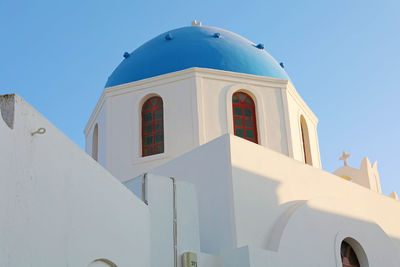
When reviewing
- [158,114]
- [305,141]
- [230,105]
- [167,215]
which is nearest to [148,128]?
[158,114]

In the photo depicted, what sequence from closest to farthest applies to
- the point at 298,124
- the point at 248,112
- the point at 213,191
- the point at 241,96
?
the point at 213,191 < the point at 248,112 < the point at 241,96 < the point at 298,124

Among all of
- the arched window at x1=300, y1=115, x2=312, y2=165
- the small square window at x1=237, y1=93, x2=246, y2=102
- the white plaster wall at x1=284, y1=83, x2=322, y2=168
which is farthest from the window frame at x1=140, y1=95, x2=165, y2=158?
the arched window at x1=300, y1=115, x2=312, y2=165

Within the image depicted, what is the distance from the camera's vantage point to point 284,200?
9719mm

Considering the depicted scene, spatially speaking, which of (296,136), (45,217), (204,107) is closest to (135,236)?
(45,217)

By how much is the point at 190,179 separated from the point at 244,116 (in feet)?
10.1

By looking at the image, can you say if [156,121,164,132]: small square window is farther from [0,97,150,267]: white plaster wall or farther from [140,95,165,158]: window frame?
[0,97,150,267]: white plaster wall

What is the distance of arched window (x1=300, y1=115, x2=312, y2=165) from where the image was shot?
13430mm

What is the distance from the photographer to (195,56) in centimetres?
1288

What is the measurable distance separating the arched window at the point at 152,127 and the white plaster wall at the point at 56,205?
4835 millimetres

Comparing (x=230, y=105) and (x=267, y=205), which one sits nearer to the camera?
(x=267, y=205)

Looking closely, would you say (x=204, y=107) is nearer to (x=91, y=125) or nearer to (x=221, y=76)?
(x=221, y=76)

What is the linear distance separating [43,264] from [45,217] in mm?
484

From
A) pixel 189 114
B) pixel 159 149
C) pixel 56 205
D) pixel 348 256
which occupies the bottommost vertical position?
pixel 56 205

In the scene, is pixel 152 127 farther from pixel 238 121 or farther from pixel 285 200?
pixel 285 200
